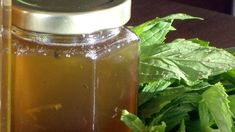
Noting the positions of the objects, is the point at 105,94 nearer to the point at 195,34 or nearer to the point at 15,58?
the point at 15,58

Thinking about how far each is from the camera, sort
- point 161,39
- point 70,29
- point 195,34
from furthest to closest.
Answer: point 195,34, point 161,39, point 70,29

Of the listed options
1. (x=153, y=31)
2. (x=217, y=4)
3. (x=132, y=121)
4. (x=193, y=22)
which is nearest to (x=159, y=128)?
(x=132, y=121)

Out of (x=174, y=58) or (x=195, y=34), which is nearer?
(x=174, y=58)

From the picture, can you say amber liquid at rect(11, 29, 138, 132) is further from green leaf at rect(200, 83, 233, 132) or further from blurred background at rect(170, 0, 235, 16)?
blurred background at rect(170, 0, 235, 16)

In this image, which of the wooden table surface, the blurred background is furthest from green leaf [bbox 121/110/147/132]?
the blurred background

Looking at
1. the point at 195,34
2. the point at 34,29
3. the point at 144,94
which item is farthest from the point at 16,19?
the point at 195,34

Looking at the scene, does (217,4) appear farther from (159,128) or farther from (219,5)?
(159,128)

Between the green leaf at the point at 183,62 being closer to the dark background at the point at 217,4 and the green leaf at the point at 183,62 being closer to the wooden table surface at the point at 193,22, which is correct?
the wooden table surface at the point at 193,22
